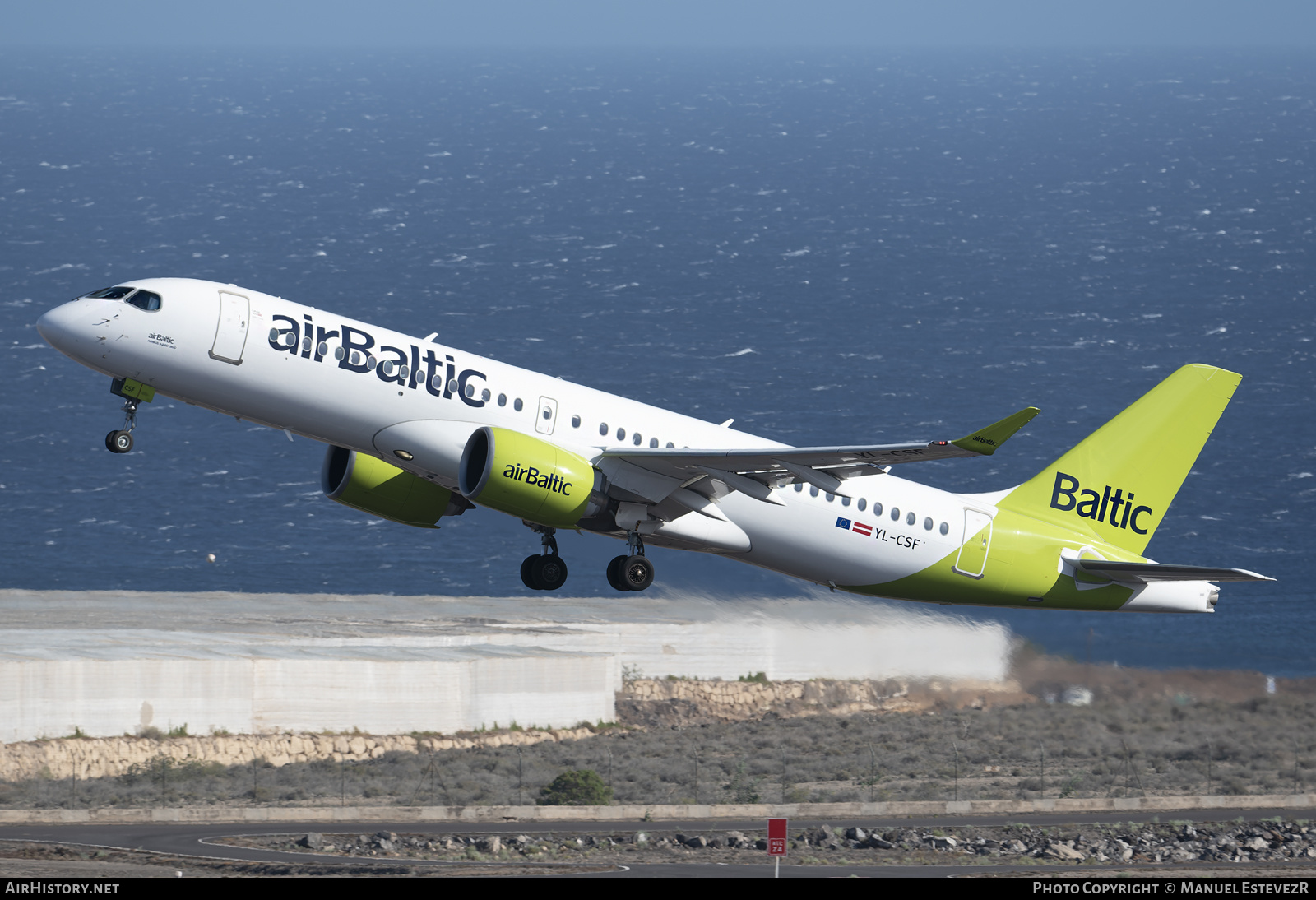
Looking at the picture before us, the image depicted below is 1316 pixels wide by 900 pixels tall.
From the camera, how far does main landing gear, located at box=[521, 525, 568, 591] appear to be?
44688mm

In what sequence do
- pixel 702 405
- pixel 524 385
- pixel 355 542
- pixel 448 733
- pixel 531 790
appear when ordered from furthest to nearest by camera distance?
pixel 702 405 → pixel 355 542 → pixel 448 733 → pixel 531 790 → pixel 524 385

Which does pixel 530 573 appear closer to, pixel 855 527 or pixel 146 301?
pixel 855 527

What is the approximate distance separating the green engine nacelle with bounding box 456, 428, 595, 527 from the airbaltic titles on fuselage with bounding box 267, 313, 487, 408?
1.41m

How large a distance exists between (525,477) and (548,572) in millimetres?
4482

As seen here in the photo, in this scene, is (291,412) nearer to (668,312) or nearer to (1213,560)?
(1213,560)

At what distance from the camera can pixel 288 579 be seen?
107 meters

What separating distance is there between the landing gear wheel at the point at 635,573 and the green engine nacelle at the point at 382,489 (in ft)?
18.1

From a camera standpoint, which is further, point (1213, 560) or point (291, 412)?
point (1213, 560)

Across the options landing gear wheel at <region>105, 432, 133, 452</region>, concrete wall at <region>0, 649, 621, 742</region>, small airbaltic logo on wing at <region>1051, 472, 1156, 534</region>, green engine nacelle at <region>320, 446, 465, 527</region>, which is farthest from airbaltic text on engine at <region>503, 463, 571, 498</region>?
concrete wall at <region>0, 649, 621, 742</region>

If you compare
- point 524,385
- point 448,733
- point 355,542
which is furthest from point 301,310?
point 355,542

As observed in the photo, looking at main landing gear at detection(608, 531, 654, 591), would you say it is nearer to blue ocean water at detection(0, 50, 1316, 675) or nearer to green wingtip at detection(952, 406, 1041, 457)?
blue ocean water at detection(0, 50, 1316, 675)

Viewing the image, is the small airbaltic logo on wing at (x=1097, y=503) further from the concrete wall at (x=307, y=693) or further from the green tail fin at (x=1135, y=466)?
the concrete wall at (x=307, y=693)
